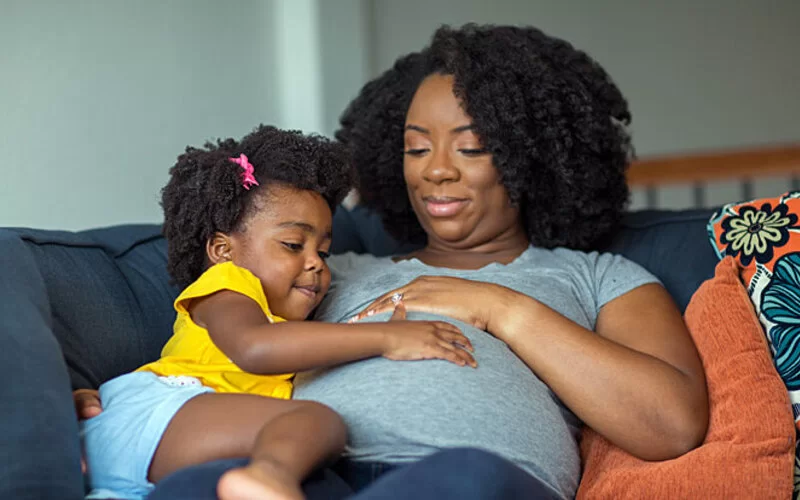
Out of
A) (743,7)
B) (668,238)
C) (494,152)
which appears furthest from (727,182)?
(494,152)

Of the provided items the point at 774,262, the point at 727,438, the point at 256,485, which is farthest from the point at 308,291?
the point at 774,262

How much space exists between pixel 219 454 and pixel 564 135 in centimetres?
114

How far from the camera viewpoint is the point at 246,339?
149cm

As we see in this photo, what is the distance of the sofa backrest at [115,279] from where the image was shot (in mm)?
1650

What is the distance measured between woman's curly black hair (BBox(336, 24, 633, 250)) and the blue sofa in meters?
0.15

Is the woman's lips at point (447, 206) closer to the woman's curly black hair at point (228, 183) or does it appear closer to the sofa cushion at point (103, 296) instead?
the woman's curly black hair at point (228, 183)

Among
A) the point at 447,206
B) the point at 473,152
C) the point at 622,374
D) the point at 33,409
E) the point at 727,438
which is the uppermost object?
the point at 473,152

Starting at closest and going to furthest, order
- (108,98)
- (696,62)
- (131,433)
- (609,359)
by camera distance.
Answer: (131,433) < (609,359) < (108,98) < (696,62)

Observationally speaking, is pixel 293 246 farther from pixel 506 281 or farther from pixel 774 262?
pixel 774 262

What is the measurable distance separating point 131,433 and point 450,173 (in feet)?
2.98

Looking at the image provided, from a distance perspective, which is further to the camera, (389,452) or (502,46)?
(502,46)

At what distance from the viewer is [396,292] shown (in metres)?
1.87

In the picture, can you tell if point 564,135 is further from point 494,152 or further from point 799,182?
point 799,182

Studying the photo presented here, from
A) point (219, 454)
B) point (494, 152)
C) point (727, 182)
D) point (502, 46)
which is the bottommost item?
point (727, 182)
